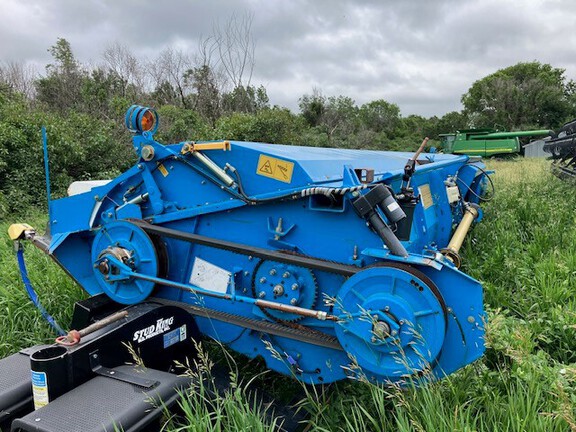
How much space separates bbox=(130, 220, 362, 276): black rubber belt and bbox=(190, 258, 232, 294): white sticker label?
20 cm

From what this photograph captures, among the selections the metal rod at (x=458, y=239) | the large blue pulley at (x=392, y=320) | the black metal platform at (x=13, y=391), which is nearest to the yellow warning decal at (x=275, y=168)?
the large blue pulley at (x=392, y=320)

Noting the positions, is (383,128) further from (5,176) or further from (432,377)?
(432,377)

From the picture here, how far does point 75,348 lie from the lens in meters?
2.21

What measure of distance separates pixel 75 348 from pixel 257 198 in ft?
3.94

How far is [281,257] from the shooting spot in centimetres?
241

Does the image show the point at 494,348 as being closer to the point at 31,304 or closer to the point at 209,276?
the point at 209,276

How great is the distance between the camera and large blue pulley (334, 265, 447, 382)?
2062 millimetres

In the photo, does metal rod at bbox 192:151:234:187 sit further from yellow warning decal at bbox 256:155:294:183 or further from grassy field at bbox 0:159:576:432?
grassy field at bbox 0:159:576:432

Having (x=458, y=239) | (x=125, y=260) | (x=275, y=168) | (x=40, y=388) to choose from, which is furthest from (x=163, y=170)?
(x=458, y=239)

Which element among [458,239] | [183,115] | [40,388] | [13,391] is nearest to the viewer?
[40,388]

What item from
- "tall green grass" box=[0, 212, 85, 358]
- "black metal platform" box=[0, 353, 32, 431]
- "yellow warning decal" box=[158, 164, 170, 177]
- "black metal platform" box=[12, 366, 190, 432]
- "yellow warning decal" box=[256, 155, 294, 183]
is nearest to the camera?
"black metal platform" box=[12, 366, 190, 432]

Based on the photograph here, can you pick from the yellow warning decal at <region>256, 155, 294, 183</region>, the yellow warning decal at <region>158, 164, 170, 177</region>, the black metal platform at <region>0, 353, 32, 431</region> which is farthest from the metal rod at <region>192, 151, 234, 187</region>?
the black metal platform at <region>0, 353, 32, 431</region>

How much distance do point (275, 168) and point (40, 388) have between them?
1.57 meters

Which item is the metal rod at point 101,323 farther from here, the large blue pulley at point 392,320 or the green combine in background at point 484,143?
the green combine in background at point 484,143
